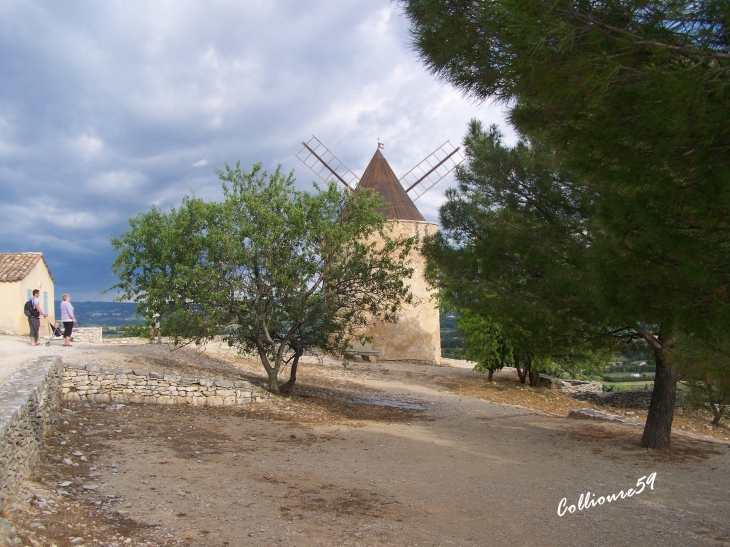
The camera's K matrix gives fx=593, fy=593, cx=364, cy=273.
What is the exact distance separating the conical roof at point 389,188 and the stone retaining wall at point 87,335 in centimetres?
1082

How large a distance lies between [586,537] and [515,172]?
6012 mm

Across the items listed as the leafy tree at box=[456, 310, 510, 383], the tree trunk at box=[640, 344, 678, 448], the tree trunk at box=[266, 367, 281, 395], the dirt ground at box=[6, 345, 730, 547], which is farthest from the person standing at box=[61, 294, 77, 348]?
the tree trunk at box=[640, 344, 678, 448]

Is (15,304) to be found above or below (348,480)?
above

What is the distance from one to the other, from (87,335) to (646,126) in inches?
Result: 812

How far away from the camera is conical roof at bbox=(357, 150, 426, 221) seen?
2144cm

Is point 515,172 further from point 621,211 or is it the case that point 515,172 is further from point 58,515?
point 58,515

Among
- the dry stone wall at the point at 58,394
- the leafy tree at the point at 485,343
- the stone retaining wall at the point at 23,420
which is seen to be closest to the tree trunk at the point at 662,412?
the dry stone wall at the point at 58,394

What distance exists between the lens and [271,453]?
25.7ft

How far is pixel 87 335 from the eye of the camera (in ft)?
68.1

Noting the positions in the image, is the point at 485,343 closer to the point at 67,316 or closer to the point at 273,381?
the point at 273,381

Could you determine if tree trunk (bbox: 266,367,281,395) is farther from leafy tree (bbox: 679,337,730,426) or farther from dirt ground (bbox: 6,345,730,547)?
leafy tree (bbox: 679,337,730,426)

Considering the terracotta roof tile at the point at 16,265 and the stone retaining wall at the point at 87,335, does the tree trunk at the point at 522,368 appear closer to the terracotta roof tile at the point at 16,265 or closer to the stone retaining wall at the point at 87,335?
the stone retaining wall at the point at 87,335

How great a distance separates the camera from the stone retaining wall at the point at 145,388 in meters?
9.88
